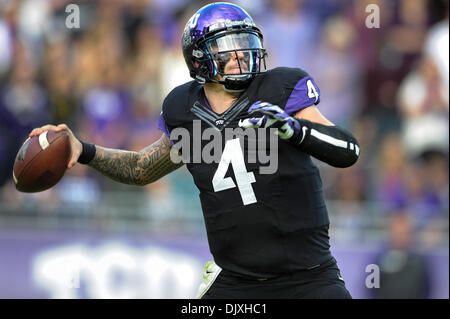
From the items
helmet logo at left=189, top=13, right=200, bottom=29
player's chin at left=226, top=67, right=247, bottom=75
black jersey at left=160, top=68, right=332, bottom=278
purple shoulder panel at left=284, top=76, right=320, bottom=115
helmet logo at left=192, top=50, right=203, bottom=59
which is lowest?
black jersey at left=160, top=68, right=332, bottom=278

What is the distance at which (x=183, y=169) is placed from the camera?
8742 mm

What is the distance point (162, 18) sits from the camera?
10.3 m

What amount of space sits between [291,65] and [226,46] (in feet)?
15.1

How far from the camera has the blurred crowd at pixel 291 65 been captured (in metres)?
8.14

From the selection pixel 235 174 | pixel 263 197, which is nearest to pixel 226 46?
pixel 235 174

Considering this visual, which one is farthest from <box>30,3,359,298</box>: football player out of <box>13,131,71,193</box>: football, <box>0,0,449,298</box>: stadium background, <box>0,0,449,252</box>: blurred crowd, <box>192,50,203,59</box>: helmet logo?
<box>0,0,449,252</box>: blurred crowd

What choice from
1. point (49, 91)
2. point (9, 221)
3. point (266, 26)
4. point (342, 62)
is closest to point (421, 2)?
point (342, 62)

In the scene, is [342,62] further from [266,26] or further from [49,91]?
[49,91]

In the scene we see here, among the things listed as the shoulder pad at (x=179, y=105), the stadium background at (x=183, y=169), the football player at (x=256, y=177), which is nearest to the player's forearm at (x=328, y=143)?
the football player at (x=256, y=177)

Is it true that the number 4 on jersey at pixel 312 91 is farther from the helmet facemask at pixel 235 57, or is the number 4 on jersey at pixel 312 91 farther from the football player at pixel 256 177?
the helmet facemask at pixel 235 57

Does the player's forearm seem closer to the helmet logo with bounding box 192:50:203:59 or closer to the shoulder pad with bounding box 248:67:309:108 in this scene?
the shoulder pad with bounding box 248:67:309:108

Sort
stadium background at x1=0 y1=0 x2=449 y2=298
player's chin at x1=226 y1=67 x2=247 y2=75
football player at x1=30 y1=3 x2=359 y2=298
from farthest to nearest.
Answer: stadium background at x1=0 y1=0 x2=449 y2=298 < player's chin at x1=226 y1=67 x2=247 y2=75 < football player at x1=30 y1=3 x2=359 y2=298

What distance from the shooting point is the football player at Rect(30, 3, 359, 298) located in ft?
13.9

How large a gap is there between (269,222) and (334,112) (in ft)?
16.2
